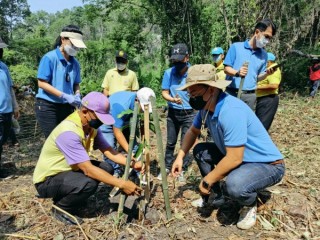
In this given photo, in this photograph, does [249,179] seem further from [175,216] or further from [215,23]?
[215,23]

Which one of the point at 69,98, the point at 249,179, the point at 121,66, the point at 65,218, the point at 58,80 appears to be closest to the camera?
the point at 249,179

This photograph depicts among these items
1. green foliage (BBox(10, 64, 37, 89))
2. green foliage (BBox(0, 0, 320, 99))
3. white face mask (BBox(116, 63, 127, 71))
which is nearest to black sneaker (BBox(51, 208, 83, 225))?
white face mask (BBox(116, 63, 127, 71))

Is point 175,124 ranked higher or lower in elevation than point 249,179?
higher

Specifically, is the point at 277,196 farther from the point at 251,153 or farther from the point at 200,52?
the point at 200,52

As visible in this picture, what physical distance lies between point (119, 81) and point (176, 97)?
1995 millimetres

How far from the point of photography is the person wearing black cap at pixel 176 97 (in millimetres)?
4039

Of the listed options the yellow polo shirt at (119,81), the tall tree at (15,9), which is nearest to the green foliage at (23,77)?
the yellow polo shirt at (119,81)

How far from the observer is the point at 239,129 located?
2727 mm

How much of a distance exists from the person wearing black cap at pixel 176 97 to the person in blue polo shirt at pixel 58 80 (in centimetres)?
111

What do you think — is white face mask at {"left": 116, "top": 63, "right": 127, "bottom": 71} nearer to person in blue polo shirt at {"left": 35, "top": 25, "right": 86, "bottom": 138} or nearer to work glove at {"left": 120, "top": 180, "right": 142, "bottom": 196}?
person in blue polo shirt at {"left": 35, "top": 25, "right": 86, "bottom": 138}

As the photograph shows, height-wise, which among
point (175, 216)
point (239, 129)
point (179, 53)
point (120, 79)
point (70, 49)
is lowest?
point (175, 216)

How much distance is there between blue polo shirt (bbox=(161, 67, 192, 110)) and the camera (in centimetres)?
421

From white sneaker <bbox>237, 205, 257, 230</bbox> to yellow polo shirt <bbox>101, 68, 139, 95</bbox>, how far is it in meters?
3.43

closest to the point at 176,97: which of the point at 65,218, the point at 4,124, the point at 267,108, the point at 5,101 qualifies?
the point at 267,108
